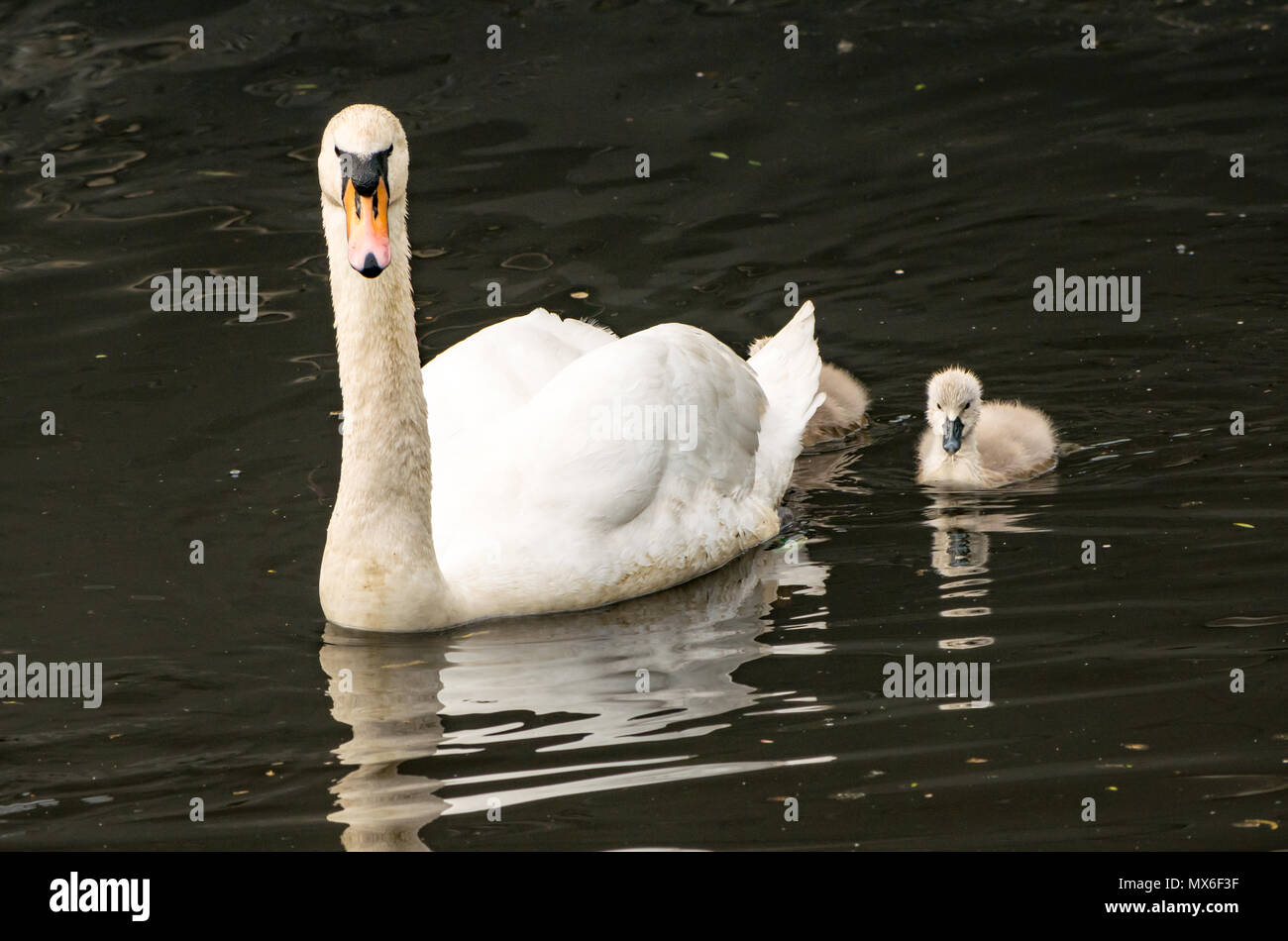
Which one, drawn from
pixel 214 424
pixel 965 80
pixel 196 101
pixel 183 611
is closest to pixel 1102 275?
pixel 965 80

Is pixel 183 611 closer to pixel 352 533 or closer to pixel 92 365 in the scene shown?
pixel 352 533

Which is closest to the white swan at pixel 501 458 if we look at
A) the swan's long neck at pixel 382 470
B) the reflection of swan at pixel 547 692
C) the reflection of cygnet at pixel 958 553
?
the swan's long neck at pixel 382 470

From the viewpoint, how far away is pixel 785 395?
9.89 metres

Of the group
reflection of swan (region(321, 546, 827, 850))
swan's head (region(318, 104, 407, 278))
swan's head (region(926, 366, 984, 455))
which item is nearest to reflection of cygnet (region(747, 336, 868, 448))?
swan's head (region(926, 366, 984, 455))

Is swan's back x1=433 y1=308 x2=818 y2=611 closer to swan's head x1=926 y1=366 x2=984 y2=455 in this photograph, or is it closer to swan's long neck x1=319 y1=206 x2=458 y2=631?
swan's long neck x1=319 y1=206 x2=458 y2=631

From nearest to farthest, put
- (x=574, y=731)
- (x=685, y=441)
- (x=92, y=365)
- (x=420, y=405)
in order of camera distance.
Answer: (x=574, y=731) → (x=420, y=405) → (x=685, y=441) → (x=92, y=365)

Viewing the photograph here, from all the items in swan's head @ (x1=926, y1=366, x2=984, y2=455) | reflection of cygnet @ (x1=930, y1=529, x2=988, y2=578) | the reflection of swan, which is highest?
swan's head @ (x1=926, y1=366, x2=984, y2=455)

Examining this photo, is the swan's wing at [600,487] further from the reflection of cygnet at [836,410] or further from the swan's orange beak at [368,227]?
the swan's orange beak at [368,227]

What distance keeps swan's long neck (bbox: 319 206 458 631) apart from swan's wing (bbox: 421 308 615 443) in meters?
0.89

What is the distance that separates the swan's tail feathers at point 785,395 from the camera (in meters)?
9.30

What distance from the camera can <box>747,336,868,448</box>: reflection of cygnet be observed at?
1009 cm

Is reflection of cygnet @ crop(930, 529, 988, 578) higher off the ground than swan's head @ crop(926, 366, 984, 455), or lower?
lower

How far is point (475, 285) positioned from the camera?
11891mm

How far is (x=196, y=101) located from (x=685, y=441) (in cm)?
769
